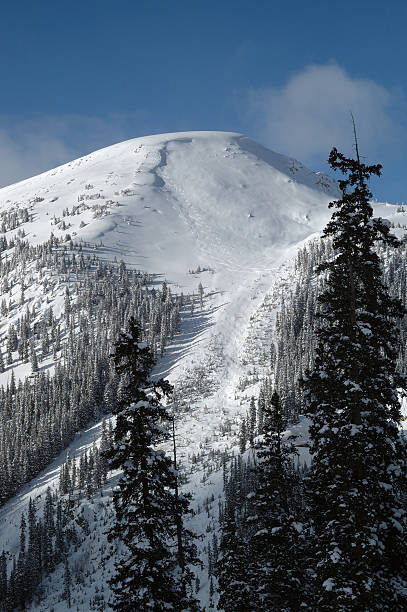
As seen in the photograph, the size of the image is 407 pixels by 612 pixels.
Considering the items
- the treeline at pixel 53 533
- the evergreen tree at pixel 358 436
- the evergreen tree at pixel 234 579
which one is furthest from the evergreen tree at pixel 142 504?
the treeline at pixel 53 533

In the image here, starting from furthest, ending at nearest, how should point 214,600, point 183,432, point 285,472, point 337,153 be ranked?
point 183,432
point 214,600
point 285,472
point 337,153

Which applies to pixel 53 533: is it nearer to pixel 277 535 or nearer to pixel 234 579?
pixel 234 579

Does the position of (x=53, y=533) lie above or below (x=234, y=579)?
below

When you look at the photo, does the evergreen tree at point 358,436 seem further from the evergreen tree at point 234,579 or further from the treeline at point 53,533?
the treeline at point 53,533

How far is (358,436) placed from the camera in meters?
15.5

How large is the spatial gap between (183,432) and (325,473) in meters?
136

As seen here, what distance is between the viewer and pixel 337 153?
58.2 feet

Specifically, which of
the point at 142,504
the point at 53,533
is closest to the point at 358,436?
the point at 142,504

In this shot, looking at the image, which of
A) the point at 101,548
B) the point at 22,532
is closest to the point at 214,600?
the point at 101,548

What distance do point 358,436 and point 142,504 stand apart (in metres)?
8.98

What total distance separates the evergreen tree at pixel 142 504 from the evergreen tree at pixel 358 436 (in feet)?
18.8

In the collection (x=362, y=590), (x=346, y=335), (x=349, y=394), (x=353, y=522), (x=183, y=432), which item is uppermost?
(x=346, y=335)

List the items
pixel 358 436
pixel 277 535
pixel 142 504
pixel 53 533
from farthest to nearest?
1. pixel 53 533
2. pixel 277 535
3. pixel 142 504
4. pixel 358 436

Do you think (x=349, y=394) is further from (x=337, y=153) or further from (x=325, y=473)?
(x=337, y=153)
